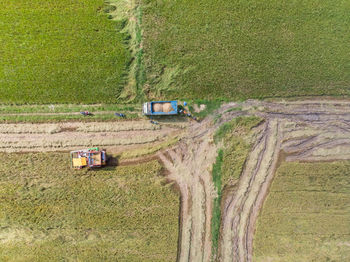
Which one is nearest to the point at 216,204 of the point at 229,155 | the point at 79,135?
the point at 229,155

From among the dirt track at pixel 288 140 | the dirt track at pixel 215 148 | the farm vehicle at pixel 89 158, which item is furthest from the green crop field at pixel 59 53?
the dirt track at pixel 288 140

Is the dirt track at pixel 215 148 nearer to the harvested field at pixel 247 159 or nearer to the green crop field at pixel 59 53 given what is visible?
the harvested field at pixel 247 159

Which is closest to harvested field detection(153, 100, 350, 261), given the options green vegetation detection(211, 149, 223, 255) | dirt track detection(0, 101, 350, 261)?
dirt track detection(0, 101, 350, 261)

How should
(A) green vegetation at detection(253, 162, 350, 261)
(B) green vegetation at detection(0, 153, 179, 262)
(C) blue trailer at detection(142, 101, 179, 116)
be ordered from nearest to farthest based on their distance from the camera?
(B) green vegetation at detection(0, 153, 179, 262) < (C) blue trailer at detection(142, 101, 179, 116) < (A) green vegetation at detection(253, 162, 350, 261)

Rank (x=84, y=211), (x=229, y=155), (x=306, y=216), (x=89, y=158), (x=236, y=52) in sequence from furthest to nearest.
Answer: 1. (x=236, y=52)
2. (x=229, y=155)
3. (x=306, y=216)
4. (x=84, y=211)
5. (x=89, y=158)

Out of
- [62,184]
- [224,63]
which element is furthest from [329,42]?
[62,184]

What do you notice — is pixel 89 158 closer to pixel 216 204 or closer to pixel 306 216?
pixel 216 204

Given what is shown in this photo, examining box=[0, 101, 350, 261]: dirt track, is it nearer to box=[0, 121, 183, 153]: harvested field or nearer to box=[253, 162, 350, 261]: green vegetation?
box=[0, 121, 183, 153]: harvested field
